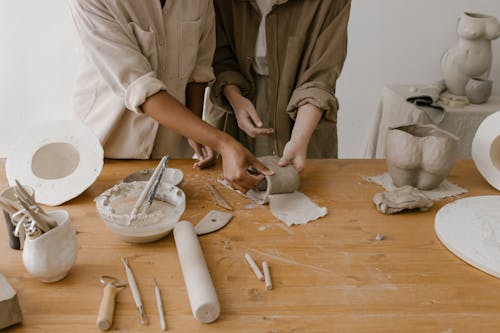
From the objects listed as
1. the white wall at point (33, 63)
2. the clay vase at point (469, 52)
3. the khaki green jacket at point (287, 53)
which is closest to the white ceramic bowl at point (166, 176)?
the khaki green jacket at point (287, 53)

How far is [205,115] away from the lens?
217cm

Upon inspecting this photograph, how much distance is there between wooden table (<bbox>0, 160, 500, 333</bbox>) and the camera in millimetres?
887

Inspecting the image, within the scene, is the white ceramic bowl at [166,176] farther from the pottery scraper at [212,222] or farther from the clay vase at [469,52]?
the clay vase at [469,52]

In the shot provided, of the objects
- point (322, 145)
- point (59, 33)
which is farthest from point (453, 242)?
point (59, 33)

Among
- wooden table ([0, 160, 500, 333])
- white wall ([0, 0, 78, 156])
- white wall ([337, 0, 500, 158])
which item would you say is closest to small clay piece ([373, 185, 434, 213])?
wooden table ([0, 160, 500, 333])

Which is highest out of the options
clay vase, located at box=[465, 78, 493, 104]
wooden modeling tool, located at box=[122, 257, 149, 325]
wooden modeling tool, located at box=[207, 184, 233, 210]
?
wooden modeling tool, located at box=[122, 257, 149, 325]

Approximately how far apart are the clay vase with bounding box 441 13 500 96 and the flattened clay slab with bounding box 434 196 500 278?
5.42 feet

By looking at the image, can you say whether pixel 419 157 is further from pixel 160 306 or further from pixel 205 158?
pixel 160 306

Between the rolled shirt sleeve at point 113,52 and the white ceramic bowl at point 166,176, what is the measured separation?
7.5 inches

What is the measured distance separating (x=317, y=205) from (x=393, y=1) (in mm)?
2257

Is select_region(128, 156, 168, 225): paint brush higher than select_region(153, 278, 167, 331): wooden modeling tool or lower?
higher

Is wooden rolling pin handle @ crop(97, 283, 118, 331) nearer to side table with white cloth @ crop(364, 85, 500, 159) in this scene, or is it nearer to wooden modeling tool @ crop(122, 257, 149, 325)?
wooden modeling tool @ crop(122, 257, 149, 325)

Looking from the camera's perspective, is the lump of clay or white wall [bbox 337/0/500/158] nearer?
the lump of clay

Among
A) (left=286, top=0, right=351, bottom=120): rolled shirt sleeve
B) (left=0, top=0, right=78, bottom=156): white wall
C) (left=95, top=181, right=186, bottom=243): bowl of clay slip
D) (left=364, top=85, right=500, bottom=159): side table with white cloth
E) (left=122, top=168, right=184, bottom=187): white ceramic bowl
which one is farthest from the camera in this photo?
(left=0, top=0, right=78, bottom=156): white wall
